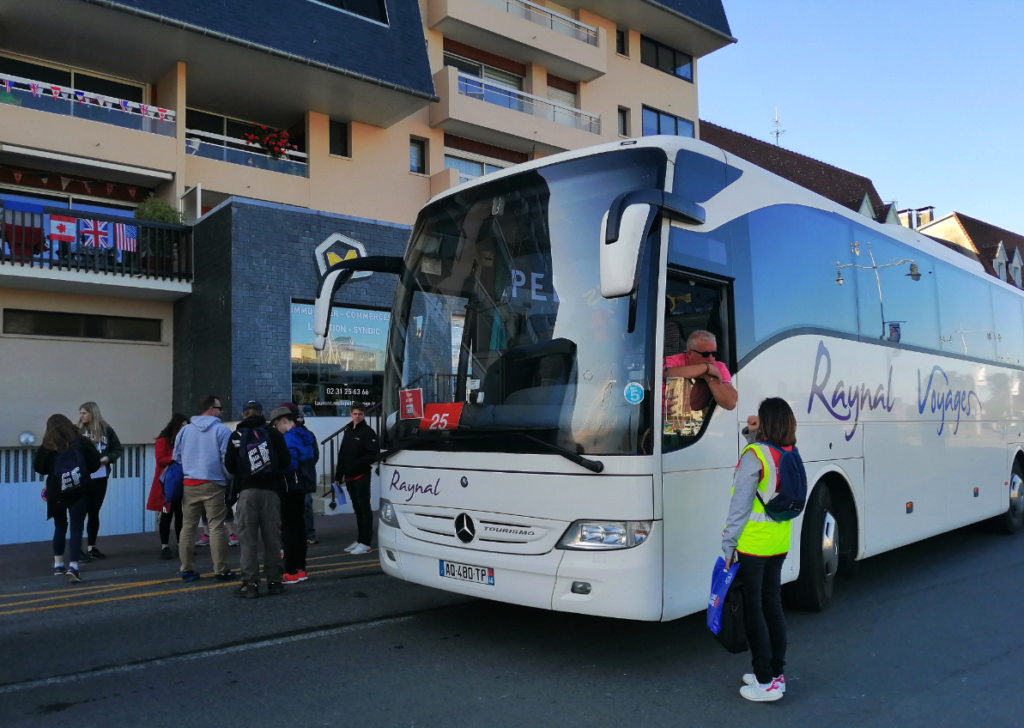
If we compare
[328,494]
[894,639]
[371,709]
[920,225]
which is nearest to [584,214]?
[371,709]

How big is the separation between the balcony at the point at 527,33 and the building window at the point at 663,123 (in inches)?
103

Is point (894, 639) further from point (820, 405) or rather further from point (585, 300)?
point (585, 300)

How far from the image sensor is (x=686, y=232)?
17.7 feet

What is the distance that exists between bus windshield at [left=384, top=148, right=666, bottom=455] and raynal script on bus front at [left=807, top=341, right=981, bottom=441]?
2.31 m

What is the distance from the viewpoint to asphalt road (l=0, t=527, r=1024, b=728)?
178 inches

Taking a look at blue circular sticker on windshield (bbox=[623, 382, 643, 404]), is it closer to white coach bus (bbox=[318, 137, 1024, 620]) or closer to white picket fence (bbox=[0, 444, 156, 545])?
white coach bus (bbox=[318, 137, 1024, 620])

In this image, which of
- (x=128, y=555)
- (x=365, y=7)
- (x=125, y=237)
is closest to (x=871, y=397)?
(x=128, y=555)

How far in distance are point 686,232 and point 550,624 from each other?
10.1 ft

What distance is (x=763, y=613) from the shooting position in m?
4.66

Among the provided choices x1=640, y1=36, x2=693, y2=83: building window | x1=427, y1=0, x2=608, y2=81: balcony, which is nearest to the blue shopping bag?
x1=427, y1=0, x2=608, y2=81: balcony

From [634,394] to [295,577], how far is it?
16.1 feet

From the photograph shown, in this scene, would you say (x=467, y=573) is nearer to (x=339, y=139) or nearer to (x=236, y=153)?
(x=236, y=153)

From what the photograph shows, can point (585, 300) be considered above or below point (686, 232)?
below

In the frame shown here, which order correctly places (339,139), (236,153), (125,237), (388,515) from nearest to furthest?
(388,515) → (125,237) → (236,153) → (339,139)
